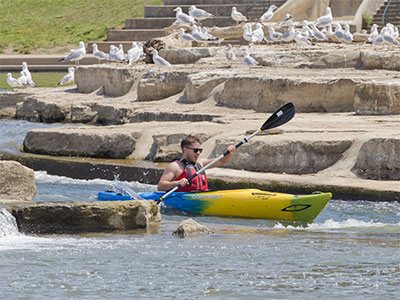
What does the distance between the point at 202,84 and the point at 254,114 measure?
6.92 feet

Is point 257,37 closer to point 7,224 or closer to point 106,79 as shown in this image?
point 106,79

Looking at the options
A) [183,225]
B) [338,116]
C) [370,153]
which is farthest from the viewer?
[338,116]

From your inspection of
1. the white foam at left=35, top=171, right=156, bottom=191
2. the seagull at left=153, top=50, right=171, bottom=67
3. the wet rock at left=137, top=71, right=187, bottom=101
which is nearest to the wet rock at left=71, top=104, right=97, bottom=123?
the wet rock at left=137, top=71, right=187, bottom=101

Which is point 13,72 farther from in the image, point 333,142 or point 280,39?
point 333,142

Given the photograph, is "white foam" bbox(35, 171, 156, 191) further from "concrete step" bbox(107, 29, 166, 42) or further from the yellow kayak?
"concrete step" bbox(107, 29, 166, 42)

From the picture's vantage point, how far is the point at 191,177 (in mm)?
11344

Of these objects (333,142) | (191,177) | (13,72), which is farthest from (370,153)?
(13,72)

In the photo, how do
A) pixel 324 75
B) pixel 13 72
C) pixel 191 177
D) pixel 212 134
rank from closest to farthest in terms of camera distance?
pixel 191 177 → pixel 212 134 → pixel 324 75 → pixel 13 72

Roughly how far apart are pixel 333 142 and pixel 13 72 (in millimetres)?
22622

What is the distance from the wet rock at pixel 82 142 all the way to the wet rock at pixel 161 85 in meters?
4.84

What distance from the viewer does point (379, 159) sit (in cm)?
1285

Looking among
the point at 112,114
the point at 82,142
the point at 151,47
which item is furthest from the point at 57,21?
the point at 82,142

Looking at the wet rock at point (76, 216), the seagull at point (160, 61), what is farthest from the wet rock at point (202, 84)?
the wet rock at point (76, 216)

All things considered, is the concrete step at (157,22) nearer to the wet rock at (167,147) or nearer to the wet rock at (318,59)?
the wet rock at (318,59)
